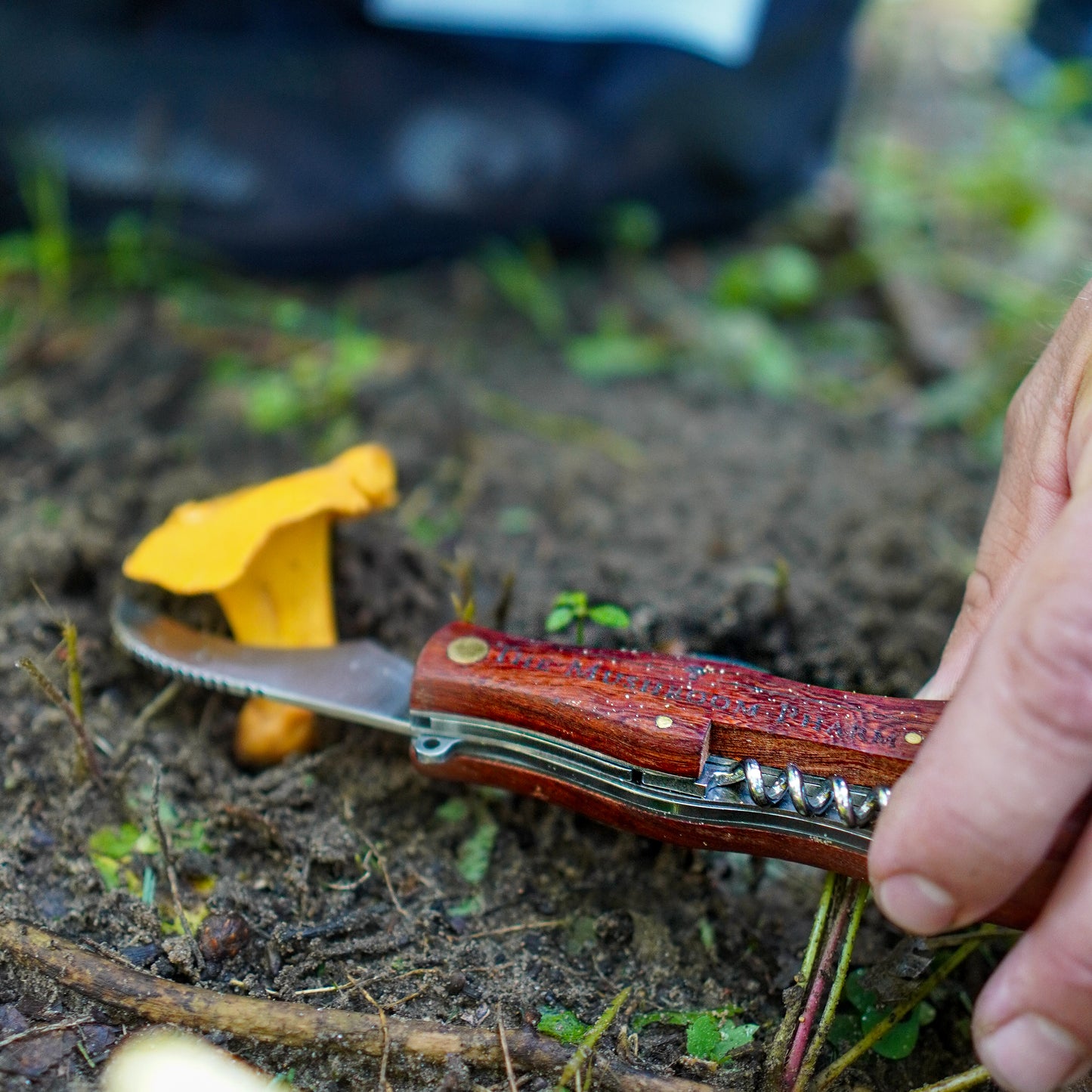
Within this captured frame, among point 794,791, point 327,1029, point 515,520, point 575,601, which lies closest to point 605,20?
point 515,520

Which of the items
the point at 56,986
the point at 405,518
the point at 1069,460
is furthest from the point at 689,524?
the point at 56,986

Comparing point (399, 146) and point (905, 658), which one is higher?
point (399, 146)

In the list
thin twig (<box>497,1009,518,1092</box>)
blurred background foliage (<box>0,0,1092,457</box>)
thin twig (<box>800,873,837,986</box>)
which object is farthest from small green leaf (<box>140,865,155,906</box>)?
blurred background foliage (<box>0,0,1092,457</box>)

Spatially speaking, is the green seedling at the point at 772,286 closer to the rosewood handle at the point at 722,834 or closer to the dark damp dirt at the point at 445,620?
the dark damp dirt at the point at 445,620

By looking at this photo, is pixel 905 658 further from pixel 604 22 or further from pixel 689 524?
pixel 604 22

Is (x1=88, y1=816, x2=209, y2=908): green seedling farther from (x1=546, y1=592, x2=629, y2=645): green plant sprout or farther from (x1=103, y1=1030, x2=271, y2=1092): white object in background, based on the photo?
(x1=546, y1=592, x2=629, y2=645): green plant sprout

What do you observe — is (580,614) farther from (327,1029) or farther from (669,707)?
(327,1029)
